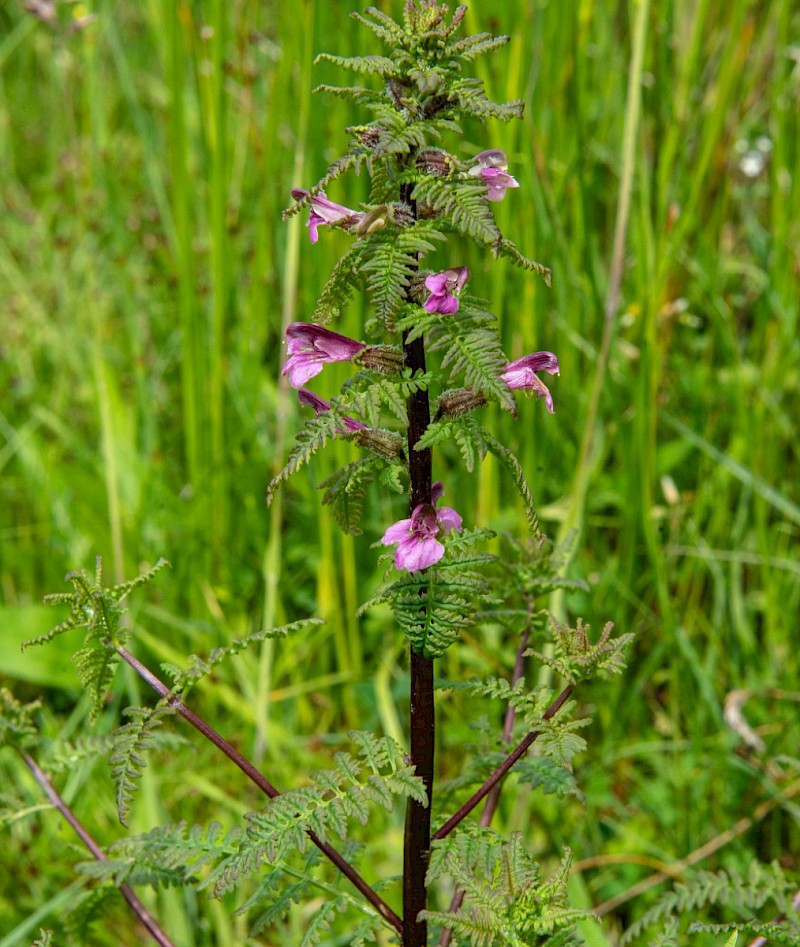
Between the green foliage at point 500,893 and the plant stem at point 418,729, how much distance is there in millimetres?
33

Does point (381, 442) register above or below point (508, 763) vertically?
above

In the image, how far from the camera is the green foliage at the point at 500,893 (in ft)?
2.93

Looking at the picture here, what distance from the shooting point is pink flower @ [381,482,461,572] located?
912 millimetres

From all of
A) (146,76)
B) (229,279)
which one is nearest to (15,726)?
(229,279)

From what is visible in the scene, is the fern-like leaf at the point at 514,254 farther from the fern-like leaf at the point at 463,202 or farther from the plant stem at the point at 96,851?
the plant stem at the point at 96,851

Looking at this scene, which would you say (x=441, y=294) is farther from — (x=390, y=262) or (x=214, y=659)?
(x=214, y=659)

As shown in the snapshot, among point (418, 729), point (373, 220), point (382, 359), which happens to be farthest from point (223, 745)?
point (373, 220)

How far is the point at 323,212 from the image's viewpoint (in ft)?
3.12

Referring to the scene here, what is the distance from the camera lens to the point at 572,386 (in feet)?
7.84

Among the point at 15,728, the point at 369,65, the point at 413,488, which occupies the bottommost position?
the point at 15,728

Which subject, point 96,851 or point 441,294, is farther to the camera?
point 96,851

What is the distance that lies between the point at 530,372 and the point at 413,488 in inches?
6.4

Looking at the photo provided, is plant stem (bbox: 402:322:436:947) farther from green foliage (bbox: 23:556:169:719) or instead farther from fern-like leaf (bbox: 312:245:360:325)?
green foliage (bbox: 23:556:169:719)

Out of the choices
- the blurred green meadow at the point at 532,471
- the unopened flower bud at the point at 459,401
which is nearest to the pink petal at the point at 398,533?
the unopened flower bud at the point at 459,401
